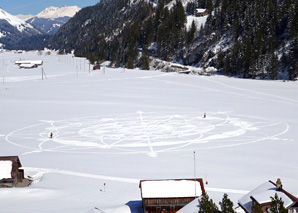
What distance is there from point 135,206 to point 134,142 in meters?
17.0

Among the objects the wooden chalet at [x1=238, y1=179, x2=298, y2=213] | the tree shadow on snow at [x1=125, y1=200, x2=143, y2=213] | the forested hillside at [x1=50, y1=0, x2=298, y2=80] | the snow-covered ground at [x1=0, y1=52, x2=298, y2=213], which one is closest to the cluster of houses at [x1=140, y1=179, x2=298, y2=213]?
the wooden chalet at [x1=238, y1=179, x2=298, y2=213]

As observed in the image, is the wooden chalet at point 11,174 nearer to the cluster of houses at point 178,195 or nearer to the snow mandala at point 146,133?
the snow mandala at point 146,133

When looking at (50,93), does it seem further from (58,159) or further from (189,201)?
(189,201)

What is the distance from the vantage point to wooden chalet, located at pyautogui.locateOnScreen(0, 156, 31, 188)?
2786 cm

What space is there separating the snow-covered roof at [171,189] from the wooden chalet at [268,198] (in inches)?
130

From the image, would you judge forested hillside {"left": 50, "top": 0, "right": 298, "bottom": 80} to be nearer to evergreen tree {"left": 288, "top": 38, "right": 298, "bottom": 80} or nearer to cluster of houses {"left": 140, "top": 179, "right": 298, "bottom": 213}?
evergreen tree {"left": 288, "top": 38, "right": 298, "bottom": 80}

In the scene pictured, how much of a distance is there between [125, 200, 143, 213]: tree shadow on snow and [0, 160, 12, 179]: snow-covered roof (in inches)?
415

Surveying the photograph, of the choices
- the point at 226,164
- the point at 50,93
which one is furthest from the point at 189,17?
the point at 226,164

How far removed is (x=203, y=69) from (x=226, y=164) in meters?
95.2

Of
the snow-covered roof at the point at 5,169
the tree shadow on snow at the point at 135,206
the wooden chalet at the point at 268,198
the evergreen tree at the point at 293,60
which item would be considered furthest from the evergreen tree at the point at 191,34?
the wooden chalet at the point at 268,198

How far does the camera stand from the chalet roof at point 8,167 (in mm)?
27906

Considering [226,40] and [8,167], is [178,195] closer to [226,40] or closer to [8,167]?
[8,167]

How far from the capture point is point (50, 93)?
250 feet

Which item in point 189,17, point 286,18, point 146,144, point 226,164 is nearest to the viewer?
point 226,164
